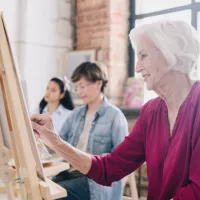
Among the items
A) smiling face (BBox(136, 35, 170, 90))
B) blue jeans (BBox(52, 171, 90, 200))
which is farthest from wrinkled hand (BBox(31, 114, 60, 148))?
blue jeans (BBox(52, 171, 90, 200))

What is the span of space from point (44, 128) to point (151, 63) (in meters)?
0.46

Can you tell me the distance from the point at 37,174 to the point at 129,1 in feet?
8.60

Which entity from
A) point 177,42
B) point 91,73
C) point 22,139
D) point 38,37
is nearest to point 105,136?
point 91,73

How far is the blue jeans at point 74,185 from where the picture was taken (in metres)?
1.87

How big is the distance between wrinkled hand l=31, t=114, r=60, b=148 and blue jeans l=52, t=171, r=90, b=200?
64 centimetres

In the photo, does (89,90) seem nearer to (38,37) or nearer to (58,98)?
(58,98)

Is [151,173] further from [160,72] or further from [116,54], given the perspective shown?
[116,54]

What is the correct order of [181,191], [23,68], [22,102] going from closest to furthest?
1. [22,102]
2. [181,191]
3. [23,68]

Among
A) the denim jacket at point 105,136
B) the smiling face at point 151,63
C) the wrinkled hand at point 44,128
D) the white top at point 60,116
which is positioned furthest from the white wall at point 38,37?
the smiling face at point 151,63

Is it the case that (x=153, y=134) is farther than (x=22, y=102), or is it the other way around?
(x=153, y=134)

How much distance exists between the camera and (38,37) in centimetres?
322

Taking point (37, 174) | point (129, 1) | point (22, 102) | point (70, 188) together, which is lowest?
point (70, 188)

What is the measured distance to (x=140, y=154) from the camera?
53.9 inches

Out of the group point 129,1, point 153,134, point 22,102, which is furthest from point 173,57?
point 129,1
